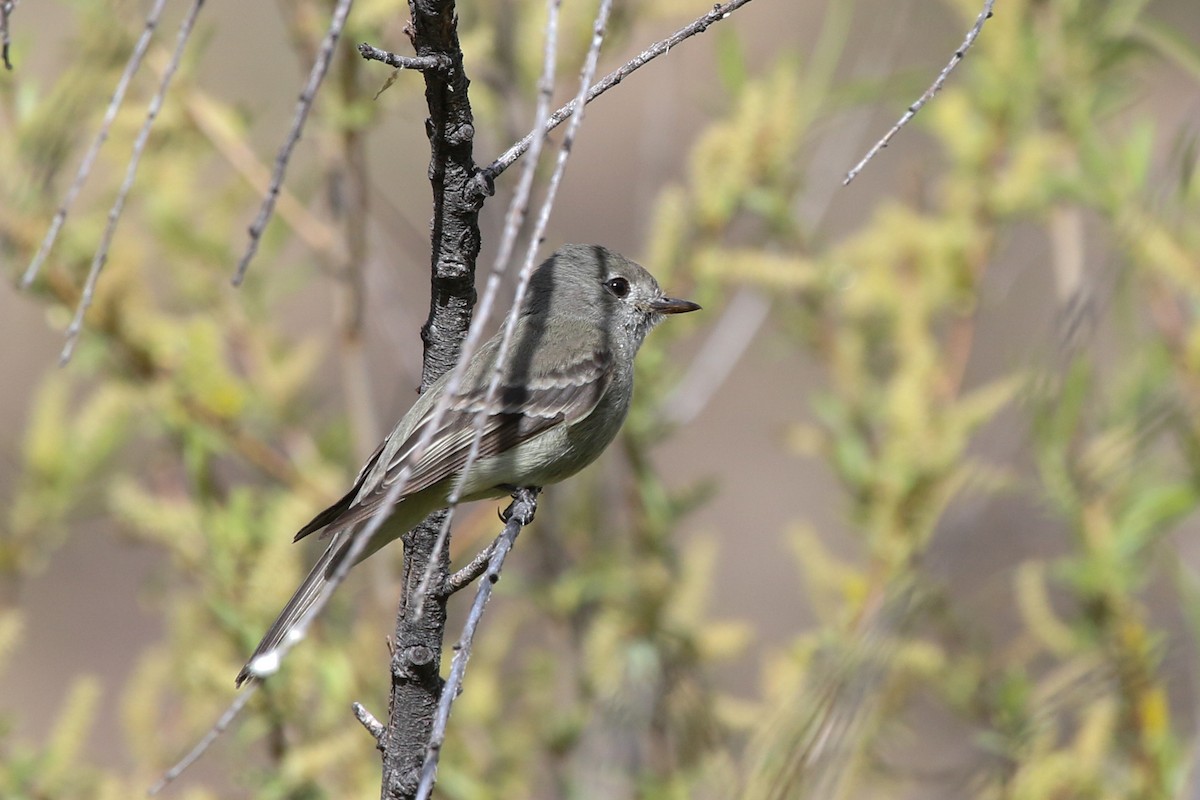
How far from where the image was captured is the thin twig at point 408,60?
6.01 feet

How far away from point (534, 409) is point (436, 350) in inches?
48.3

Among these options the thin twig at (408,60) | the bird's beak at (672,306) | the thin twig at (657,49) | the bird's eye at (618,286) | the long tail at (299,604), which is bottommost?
the long tail at (299,604)

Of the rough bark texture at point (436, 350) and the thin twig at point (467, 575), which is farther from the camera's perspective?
the thin twig at point (467, 575)

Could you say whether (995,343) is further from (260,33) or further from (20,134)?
(260,33)

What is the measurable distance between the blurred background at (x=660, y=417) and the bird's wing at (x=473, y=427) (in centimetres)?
36

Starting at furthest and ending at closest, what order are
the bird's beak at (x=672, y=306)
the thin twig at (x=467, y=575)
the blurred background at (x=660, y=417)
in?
the bird's beak at (x=672, y=306)
the blurred background at (x=660, y=417)
the thin twig at (x=467, y=575)

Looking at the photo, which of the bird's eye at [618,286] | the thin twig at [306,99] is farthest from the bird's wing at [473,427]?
the thin twig at [306,99]

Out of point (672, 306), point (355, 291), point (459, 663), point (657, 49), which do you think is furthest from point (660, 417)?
point (459, 663)

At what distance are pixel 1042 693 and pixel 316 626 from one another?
2148 millimetres

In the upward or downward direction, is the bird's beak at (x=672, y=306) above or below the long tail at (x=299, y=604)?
above

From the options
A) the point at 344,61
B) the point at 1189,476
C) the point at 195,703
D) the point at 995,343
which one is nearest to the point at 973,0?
the point at 1189,476

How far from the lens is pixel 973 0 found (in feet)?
13.5

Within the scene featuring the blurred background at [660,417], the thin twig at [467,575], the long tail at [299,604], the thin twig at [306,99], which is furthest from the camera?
the blurred background at [660,417]

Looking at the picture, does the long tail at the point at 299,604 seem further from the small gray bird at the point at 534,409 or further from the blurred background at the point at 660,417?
the blurred background at the point at 660,417
